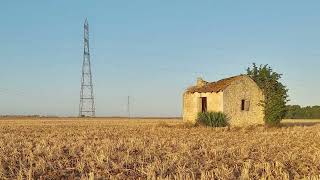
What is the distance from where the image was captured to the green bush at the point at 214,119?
133 feet

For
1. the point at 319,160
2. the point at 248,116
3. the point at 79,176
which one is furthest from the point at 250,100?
the point at 79,176

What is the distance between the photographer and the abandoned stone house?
4200 cm

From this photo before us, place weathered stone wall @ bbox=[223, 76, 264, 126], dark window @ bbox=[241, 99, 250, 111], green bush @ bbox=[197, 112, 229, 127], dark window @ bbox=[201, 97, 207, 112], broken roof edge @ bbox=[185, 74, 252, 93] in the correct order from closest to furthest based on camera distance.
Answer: green bush @ bbox=[197, 112, 229, 127], weathered stone wall @ bbox=[223, 76, 264, 126], broken roof edge @ bbox=[185, 74, 252, 93], dark window @ bbox=[241, 99, 250, 111], dark window @ bbox=[201, 97, 207, 112]

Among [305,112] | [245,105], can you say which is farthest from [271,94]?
[305,112]

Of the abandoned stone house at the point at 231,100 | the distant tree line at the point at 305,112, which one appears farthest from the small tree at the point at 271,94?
the distant tree line at the point at 305,112

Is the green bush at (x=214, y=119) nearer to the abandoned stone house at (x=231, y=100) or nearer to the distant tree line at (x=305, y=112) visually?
the abandoned stone house at (x=231, y=100)

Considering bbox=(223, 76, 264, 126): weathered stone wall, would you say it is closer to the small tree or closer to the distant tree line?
the small tree

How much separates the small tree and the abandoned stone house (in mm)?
566

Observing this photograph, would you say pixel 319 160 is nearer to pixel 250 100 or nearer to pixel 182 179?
pixel 182 179

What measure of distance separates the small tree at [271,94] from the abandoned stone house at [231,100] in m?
0.57

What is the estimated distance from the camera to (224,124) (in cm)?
4072

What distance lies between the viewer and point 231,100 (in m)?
42.2

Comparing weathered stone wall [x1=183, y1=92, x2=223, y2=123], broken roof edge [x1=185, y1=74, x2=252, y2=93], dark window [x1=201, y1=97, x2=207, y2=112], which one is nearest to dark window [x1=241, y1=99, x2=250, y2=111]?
broken roof edge [x1=185, y1=74, x2=252, y2=93]

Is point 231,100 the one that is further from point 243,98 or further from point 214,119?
point 214,119
